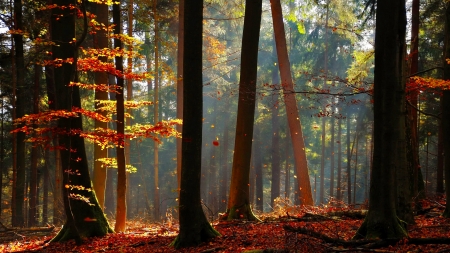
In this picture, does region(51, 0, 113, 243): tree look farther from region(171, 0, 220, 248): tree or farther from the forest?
region(171, 0, 220, 248): tree

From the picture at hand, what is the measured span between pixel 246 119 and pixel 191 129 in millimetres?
3435

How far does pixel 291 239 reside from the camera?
694cm

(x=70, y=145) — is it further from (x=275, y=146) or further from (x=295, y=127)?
(x=275, y=146)

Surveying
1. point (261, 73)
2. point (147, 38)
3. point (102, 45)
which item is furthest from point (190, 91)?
point (261, 73)

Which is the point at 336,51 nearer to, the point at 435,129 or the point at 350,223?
the point at 435,129

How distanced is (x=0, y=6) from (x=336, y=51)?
27635 millimetres

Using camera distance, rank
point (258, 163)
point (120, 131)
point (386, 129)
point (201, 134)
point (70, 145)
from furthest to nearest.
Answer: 1. point (258, 163)
2. point (120, 131)
3. point (70, 145)
4. point (201, 134)
5. point (386, 129)

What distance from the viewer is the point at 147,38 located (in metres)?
27.4

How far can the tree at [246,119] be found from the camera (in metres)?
11.7

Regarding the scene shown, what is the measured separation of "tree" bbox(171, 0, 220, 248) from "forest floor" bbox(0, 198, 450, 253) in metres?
0.50

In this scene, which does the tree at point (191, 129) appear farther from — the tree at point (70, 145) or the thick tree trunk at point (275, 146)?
the thick tree trunk at point (275, 146)

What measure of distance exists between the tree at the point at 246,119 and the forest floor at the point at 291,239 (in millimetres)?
816

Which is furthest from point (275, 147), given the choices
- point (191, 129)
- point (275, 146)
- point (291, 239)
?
point (291, 239)

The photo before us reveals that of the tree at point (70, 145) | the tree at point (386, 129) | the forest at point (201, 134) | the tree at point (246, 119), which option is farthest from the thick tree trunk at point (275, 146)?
the tree at point (386, 129)
